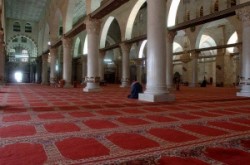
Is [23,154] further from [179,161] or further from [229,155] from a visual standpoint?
[229,155]

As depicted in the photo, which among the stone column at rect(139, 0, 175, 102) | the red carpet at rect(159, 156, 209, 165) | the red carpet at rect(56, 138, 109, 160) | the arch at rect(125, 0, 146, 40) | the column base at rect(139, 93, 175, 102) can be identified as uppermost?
the arch at rect(125, 0, 146, 40)

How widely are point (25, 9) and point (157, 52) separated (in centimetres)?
2119

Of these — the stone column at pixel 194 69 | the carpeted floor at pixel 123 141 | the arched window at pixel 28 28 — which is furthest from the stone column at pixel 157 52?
the arched window at pixel 28 28

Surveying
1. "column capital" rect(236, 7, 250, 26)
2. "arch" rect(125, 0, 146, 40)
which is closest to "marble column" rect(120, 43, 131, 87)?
"arch" rect(125, 0, 146, 40)

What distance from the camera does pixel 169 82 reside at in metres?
12.6

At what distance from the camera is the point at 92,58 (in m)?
10.7

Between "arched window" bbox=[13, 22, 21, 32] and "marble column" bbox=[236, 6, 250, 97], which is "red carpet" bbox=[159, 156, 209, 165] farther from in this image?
"arched window" bbox=[13, 22, 21, 32]

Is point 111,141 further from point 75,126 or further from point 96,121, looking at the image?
point 96,121

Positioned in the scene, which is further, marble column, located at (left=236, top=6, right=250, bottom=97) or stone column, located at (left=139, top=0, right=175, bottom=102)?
marble column, located at (left=236, top=6, right=250, bottom=97)

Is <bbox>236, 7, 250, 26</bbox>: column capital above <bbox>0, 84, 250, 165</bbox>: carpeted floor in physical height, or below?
above

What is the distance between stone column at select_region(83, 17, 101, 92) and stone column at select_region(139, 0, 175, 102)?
14.4ft

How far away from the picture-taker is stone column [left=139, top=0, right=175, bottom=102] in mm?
6605

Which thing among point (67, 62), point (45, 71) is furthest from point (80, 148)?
point (45, 71)

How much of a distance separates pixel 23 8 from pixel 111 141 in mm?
24360
